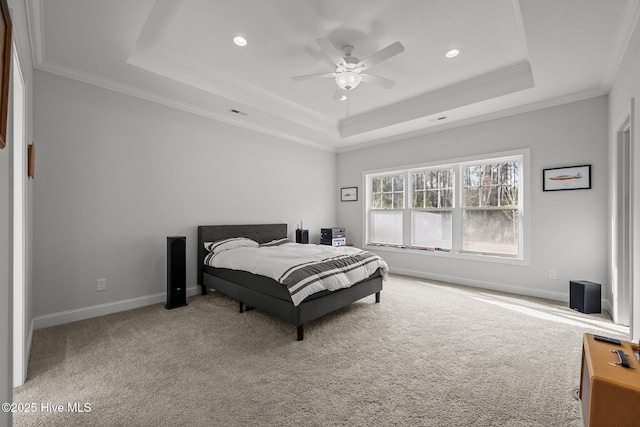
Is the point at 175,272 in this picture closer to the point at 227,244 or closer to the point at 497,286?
the point at 227,244

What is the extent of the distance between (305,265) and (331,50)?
209 centimetres

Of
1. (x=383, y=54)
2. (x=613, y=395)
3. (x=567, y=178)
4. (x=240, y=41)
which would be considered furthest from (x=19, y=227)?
(x=567, y=178)

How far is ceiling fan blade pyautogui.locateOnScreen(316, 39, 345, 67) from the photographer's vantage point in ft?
8.15

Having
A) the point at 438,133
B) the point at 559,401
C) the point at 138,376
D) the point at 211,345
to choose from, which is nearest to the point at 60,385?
the point at 138,376

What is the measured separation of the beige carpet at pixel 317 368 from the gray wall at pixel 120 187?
0.47 m

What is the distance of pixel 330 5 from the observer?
2391mm

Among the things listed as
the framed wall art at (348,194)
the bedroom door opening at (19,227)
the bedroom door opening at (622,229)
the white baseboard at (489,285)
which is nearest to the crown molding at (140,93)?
the bedroom door opening at (19,227)

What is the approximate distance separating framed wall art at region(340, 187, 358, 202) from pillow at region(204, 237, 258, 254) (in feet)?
8.99

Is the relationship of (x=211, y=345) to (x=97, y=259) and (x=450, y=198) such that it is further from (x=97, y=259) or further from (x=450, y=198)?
(x=450, y=198)

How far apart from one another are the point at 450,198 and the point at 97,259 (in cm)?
521

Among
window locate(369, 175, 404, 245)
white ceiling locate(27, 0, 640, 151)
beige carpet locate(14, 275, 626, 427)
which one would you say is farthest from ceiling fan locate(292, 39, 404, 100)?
window locate(369, 175, 404, 245)

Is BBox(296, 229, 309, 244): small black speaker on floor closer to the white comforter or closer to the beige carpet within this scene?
the white comforter

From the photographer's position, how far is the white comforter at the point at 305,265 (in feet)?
8.81

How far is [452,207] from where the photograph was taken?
487cm
